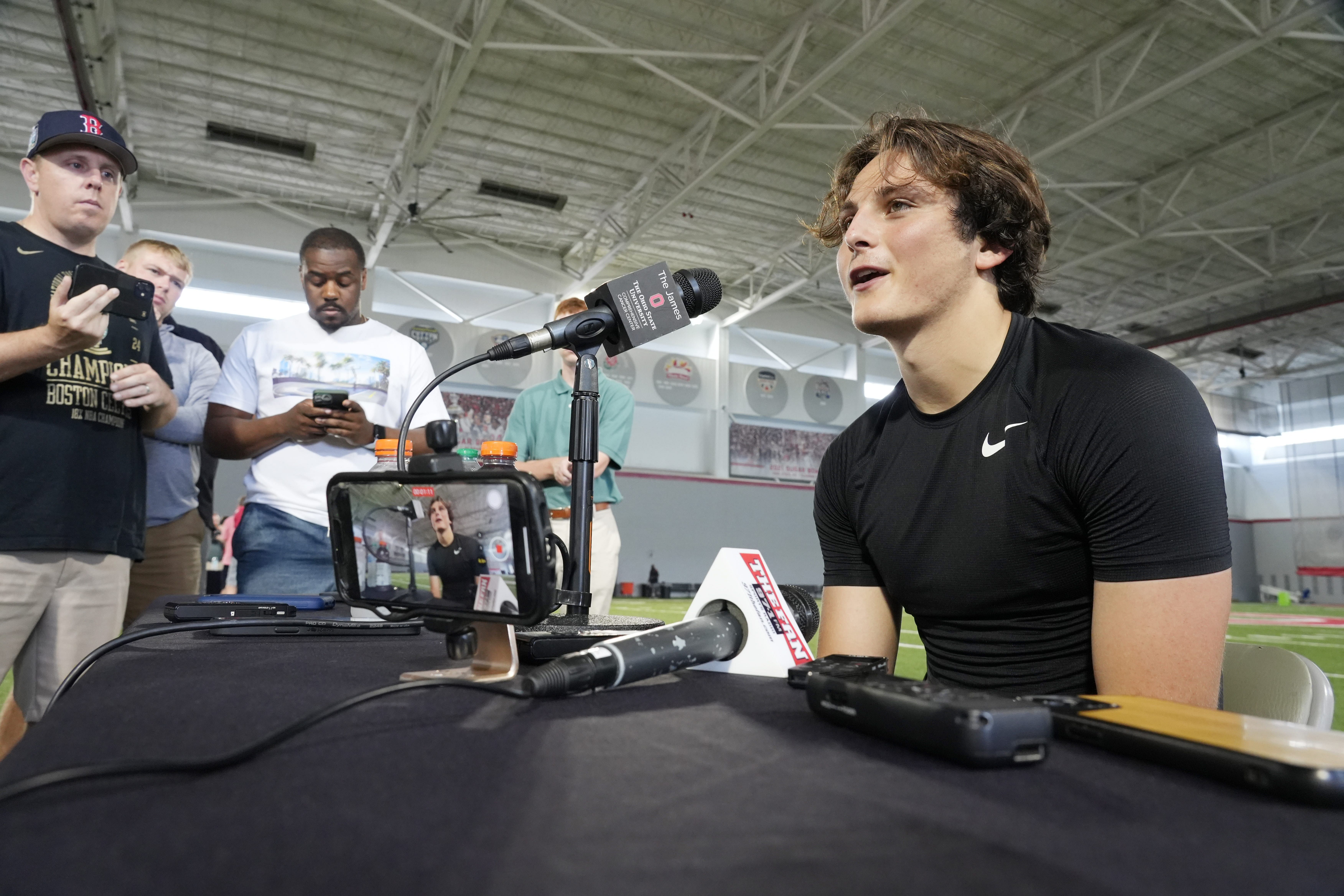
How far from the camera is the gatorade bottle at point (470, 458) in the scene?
88cm

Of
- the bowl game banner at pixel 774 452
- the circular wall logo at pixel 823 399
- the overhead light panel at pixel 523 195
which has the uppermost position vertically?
the overhead light panel at pixel 523 195

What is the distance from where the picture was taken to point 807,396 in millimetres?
15453

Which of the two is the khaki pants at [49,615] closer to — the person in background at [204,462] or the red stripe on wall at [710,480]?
the person in background at [204,462]

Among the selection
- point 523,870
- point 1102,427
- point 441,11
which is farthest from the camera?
point 441,11

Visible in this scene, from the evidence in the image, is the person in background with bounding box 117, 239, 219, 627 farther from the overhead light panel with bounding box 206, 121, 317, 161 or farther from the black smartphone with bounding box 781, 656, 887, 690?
the overhead light panel with bounding box 206, 121, 317, 161

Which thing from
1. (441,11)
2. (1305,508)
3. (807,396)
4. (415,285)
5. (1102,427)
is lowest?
(1102,427)

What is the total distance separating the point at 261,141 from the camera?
988 centimetres

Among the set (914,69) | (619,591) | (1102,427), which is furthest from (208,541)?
(1102,427)

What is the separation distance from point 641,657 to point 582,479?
0.40 meters

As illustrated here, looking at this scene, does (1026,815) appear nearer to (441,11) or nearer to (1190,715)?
(1190,715)

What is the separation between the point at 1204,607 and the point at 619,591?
1309 centimetres

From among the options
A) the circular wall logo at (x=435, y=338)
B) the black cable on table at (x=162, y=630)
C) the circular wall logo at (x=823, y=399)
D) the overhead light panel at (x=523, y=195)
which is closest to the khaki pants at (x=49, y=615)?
the black cable on table at (x=162, y=630)

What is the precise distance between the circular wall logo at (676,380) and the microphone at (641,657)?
13.3 meters

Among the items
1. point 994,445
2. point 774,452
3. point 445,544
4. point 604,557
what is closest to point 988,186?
point 994,445
